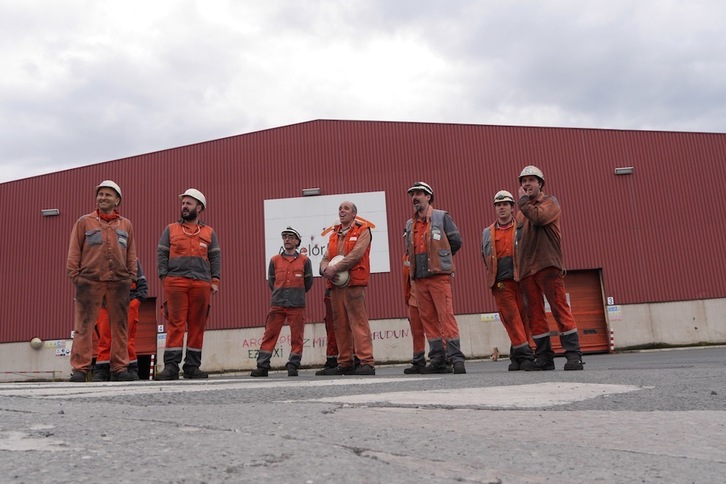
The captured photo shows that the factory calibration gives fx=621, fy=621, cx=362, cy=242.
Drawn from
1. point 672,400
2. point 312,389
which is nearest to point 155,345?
point 312,389

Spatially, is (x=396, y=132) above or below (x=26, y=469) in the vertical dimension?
above

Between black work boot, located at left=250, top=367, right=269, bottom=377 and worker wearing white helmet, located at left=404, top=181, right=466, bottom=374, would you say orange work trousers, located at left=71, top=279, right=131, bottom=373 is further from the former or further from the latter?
worker wearing white helmet, located at left=404, top=181, right=466, bottom=374

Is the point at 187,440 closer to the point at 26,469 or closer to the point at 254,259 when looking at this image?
the point at 26,469

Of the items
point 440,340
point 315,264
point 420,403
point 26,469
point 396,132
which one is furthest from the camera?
point 396,132

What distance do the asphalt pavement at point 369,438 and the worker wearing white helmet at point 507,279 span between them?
355cm

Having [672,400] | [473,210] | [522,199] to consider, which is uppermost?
[473,210]

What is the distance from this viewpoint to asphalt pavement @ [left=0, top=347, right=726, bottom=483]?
4.21 ft

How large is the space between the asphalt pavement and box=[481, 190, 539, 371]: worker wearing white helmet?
3.55 metres

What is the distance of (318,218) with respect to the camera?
20.2m

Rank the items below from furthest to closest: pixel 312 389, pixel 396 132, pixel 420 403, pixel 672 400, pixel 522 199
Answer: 1. pixel 396 132
2. pixel 522 199
3. pixel 312 389
4. pixel 672 400
5. pixel 420 403

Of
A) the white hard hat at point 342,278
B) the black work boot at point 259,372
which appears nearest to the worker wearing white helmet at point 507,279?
the white hard hat at point 342,278

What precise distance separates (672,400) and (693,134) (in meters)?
21.3

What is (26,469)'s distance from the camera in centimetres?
126

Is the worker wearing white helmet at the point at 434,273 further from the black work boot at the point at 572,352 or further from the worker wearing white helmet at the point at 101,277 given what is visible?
the worker wearing white helmet at the point at 101,277
